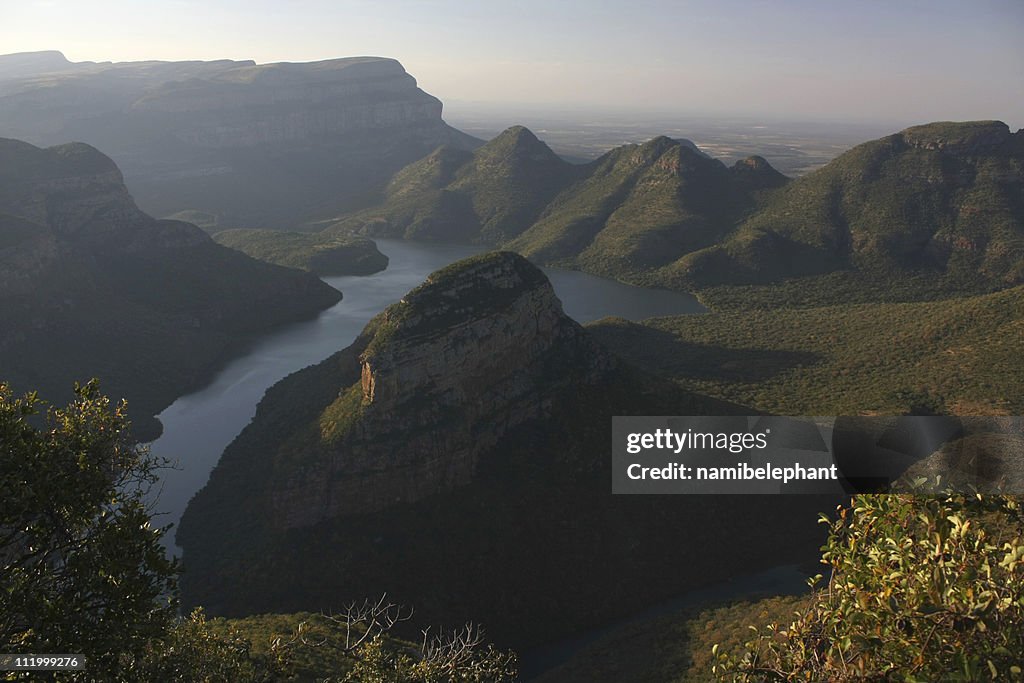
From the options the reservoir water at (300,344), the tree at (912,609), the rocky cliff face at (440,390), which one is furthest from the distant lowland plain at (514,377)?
the tree at (912,609)

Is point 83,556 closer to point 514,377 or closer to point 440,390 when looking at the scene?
point 440,390

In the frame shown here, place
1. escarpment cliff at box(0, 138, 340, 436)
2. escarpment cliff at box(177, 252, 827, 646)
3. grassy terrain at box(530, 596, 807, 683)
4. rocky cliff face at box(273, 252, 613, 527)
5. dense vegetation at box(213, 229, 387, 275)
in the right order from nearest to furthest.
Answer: grassy terrain at box(530, 596, 807, 683), escarpment cliff at box(177, 252, 827, 646), rocky cliff face at box(273, 252, 613, 527), escarpment cliff at box(0, 138, 340, 436), dense vegetation at box(213, 229, 387, 275)

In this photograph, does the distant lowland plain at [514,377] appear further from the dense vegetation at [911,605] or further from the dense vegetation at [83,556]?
the dense vegetation at [911,605]

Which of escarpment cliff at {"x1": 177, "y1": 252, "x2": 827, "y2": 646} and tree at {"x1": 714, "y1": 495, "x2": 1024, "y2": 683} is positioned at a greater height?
tree at {"x1": 714, "y1": 495, "x2": 1024, "y2": 683}

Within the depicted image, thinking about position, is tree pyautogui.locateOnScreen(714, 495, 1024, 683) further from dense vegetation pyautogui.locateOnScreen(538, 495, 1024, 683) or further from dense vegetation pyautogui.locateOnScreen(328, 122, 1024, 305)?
dense vegetation pyautogui.locateOnScreen(328, 122, 1024, 305)

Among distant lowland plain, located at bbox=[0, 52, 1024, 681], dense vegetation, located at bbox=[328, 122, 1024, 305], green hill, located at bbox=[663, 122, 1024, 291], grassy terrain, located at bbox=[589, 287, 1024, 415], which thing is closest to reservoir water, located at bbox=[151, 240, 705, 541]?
distant lowland plain, located at bbox=[0, 52, 1024, 681]

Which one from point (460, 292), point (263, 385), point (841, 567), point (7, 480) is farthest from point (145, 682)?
point (263, 385)

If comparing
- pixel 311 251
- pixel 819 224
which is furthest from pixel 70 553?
pixel 819 224
